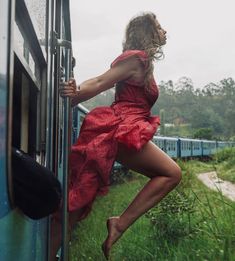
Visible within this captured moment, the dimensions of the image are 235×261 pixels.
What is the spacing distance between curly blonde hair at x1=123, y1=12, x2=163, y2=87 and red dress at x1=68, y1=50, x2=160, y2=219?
7cm

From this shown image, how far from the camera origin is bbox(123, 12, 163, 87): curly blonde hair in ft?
8.33

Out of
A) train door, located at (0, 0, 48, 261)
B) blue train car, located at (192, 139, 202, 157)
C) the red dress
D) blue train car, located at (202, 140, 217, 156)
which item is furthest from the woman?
blue train car, located at (202, 140, 217, 156)

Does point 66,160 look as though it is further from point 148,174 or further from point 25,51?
point 148,174

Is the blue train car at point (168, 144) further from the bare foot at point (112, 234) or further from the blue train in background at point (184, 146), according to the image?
the bare foot at point (112, 234)

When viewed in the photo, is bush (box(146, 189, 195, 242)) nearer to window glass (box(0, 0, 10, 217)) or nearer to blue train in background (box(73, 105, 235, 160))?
window glass (box(0, 0, 10, 217))

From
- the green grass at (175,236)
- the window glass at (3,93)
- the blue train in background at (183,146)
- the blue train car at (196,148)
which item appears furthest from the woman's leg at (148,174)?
the blue train car at (196,148)

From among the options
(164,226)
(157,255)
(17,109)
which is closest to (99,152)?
(17,109)

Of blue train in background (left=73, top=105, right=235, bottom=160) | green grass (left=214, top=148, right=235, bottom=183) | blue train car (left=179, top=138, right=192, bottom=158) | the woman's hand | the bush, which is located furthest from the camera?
blue train car (left=179, top=138, right=192, bottom=158)

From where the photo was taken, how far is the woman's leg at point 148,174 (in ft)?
7.97

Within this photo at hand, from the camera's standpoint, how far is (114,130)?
94.9 inches

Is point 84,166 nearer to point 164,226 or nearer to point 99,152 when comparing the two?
point 99,152

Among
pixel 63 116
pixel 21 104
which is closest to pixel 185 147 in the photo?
pixel 63 116

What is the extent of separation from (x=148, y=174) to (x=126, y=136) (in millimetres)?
275

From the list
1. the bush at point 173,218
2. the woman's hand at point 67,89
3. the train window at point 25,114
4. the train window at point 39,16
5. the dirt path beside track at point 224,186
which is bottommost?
the dirt path beside track at point 224,186
